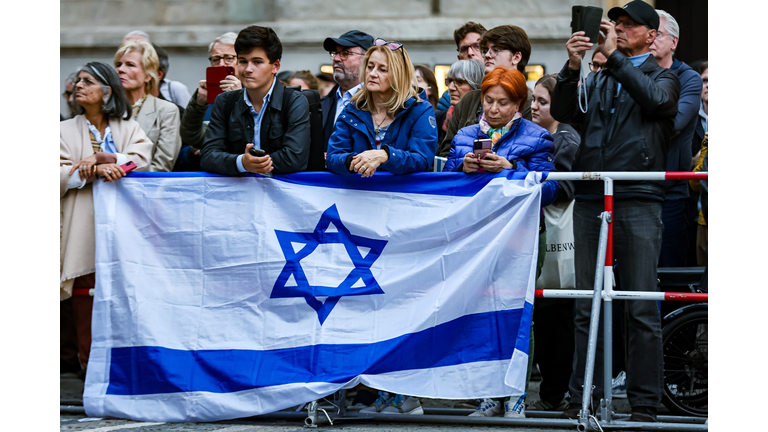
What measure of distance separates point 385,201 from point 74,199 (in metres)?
2.06

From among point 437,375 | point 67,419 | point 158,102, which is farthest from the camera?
point 158,102

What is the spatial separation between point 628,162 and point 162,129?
3.43m

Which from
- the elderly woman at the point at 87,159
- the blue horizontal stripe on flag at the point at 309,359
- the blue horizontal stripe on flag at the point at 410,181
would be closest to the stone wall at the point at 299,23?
the elderly woman at the point at 87,159

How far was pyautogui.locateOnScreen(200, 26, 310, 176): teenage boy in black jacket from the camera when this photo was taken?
17.1ft

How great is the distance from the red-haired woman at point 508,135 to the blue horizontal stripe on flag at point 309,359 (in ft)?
2.88

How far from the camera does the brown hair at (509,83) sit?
5102mm

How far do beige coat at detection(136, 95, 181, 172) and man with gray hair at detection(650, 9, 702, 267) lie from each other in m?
3.56

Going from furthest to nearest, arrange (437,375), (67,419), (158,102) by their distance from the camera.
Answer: (158,102) < (67,419) < (437,375)

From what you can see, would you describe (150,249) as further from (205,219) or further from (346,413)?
(346,413)

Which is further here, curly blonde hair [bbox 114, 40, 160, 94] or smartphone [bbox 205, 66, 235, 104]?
curly blonde hair [bbox 114, 40, 160, 94]

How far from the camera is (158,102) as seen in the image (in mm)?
6527

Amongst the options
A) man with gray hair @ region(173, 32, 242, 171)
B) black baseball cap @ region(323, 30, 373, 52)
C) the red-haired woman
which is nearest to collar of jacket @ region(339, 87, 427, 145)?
the red-haired woman

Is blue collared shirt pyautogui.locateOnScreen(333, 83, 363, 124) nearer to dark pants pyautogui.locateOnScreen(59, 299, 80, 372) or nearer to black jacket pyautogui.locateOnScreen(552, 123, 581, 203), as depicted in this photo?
black jacket pyautogui.locateOnScreen(552, 123, 581, 203)

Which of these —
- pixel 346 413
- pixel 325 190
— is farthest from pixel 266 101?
pixel 346 413
